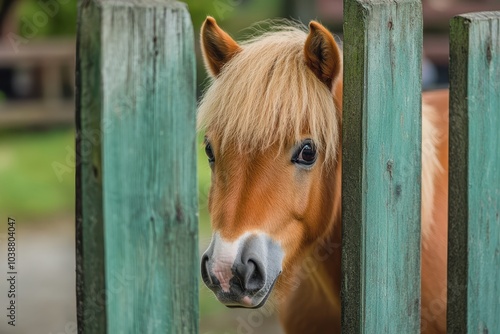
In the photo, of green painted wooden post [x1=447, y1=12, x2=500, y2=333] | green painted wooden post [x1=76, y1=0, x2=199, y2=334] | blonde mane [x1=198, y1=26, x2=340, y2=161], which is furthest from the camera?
blonde mane [x1=198, y1=26, x2=340, y2=161]

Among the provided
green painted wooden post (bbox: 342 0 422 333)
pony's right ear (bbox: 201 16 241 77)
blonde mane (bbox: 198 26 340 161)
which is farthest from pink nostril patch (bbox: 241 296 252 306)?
pony's right ear (bbox: 201 16 241 77)

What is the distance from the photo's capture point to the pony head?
2.22 meters

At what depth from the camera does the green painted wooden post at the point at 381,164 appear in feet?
6.40

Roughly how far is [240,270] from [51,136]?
10.7 metres

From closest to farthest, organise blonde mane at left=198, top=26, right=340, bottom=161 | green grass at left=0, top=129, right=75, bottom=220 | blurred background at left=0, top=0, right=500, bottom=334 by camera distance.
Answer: blonde mane at left=198, top=26, right=340, bottom=161, blurred background at left=0, top=0, right=500, bottom=334, green grass at left=0, top=129, right=75, bottom=220

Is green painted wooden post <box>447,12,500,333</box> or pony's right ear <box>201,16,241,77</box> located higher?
pony's right ear <box>201,16,241,77</box>

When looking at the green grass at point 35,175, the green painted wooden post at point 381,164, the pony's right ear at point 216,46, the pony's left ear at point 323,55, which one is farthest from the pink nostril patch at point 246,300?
the green grass at point 35,175

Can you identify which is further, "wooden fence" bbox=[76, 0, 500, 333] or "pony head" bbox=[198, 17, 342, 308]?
"pony head" bbox=[198, 17, 342, 308]

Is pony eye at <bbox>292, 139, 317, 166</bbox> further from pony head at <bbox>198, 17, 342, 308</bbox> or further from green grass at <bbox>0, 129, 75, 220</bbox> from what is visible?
green grass at <bbox>0, 129, 75, 220</bbox>

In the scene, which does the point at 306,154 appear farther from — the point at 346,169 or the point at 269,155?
the point at 346,169

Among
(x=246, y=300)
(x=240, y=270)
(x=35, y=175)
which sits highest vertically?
(x=35, y=175)

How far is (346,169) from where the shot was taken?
2010 mm

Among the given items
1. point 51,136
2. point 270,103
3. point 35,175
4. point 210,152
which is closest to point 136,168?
point 270,103

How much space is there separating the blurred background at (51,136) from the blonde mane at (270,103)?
280cm
